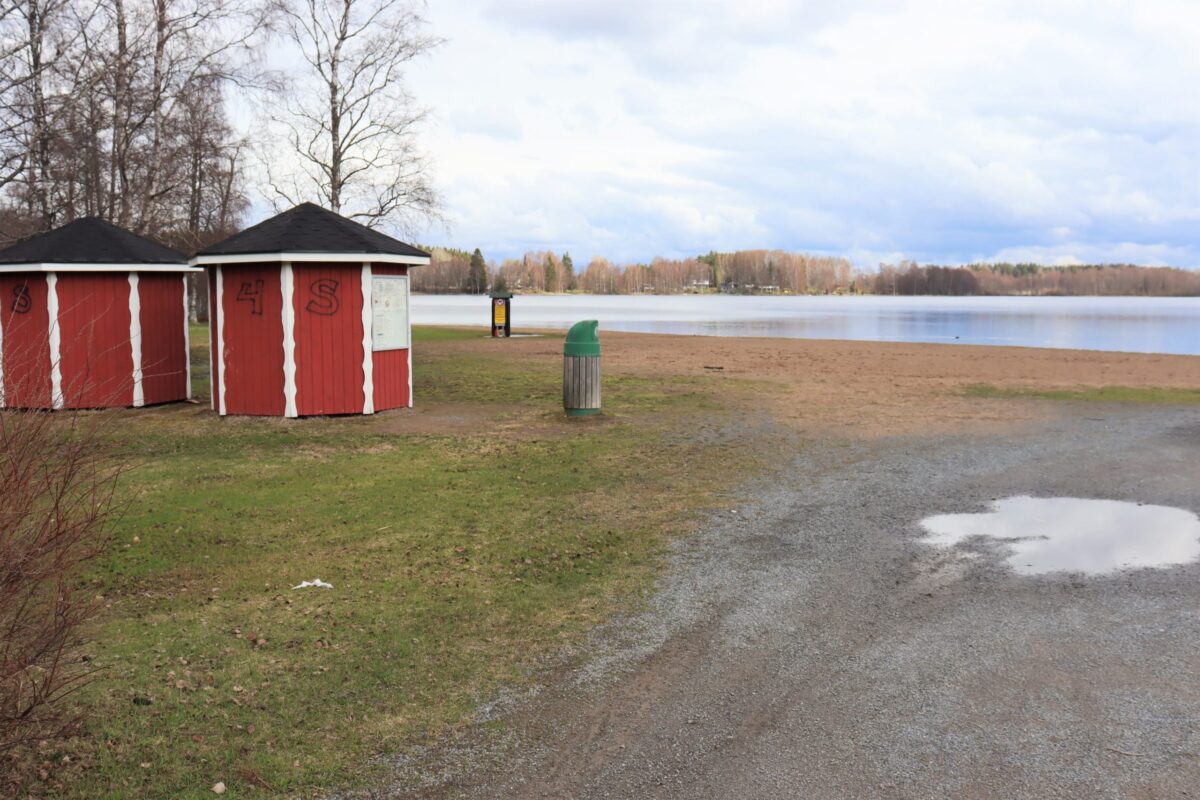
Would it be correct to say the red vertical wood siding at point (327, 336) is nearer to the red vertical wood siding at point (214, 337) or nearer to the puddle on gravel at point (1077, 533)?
the red vertical wood siding at point (214, 337)

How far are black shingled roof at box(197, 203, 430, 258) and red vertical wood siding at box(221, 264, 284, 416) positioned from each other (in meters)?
0.31

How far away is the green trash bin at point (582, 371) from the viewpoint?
14156mm

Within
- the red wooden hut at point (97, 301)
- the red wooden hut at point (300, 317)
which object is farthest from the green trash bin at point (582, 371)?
the red wooden hut at point (97, 301)

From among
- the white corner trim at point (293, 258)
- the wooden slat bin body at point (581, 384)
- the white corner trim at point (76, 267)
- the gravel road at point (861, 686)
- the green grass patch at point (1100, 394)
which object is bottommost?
the gravel road at point (861, 686)

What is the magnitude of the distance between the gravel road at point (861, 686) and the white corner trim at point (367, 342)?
26.2ft

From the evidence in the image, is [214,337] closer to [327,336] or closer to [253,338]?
[253,338]

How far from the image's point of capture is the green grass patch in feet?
58.5

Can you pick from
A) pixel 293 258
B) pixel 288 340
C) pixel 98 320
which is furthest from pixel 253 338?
pixel 98 320

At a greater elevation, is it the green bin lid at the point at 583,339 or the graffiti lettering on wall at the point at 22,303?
the graffiti lettering on wall at the point at 22,303

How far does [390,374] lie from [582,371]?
3.11 metres

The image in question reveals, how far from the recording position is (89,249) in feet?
49.1

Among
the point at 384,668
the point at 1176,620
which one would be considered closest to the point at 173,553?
the point at 384,668

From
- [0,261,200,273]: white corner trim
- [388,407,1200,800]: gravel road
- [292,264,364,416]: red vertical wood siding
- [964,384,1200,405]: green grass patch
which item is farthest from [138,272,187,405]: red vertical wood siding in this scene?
[964,384,1200,405]: green grass patch

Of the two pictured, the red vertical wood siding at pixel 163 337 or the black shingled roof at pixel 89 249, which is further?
the red vertical wood siding at pixel 163 337
